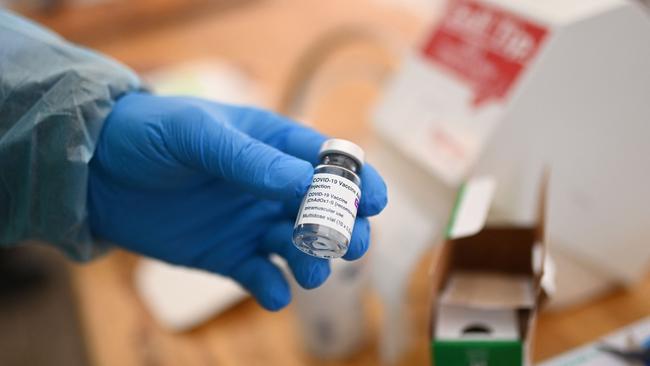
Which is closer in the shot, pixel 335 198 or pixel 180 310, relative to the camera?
pixel 335 198

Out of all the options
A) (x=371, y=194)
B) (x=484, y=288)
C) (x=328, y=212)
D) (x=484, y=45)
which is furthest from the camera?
(x=484, y=45)

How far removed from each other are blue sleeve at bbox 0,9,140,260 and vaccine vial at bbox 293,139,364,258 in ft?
0.85

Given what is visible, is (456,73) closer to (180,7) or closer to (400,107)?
(400,107)

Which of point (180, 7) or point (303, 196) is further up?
point (303, 196)

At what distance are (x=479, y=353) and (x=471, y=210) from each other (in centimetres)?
14

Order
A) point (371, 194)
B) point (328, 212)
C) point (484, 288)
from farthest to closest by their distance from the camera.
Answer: point (484, 288), point (371, 194), point (328, 212)

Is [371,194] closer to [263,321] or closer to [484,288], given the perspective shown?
[484,288]

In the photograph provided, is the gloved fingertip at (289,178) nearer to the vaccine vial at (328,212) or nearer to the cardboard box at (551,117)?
the vaccine vial at (328,212)

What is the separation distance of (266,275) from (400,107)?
364mm

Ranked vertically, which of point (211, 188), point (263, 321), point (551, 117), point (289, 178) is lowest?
point (263, 321)

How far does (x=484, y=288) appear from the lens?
2.07ft

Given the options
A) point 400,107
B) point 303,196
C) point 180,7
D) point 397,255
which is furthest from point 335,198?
point 180,7

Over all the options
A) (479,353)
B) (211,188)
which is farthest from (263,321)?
(479,353)

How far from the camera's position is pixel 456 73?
0.82m
